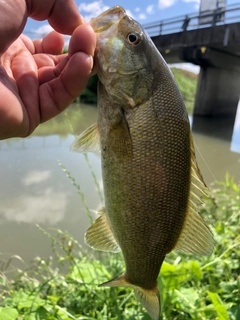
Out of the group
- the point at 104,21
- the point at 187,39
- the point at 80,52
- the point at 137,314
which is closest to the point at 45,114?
the point at 80,52

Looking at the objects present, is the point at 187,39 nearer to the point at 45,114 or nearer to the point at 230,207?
the point at 230,207

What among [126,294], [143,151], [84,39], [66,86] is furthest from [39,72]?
[126,294]

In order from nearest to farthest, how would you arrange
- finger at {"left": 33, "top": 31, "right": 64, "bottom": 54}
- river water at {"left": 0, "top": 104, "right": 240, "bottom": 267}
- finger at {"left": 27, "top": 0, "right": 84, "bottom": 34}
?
finger at {"left": 27, "top": 0, "right": 84, "bottom": 34} < finger at {"left": 33, "top": 31, "right": 64, "bottom": 54} < river water at {"left": 0, "top": 104, "right": 240, "bottom": 267}

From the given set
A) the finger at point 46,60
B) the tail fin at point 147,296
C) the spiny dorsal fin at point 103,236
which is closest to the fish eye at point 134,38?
the finger at point 46,60

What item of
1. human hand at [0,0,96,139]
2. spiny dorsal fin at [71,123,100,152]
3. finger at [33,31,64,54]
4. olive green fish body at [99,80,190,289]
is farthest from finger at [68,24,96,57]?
finger at [33,31,64,54]

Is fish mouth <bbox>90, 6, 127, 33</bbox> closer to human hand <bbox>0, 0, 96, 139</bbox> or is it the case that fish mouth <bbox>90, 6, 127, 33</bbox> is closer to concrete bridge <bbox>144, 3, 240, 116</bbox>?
human hand <bbox>0, 0, 96, 139</bbox>

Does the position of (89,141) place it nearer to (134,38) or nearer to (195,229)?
(134,38)

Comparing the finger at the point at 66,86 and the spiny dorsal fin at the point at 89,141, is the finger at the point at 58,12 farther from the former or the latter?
the spiny dorsal fin at the point at 89,141
